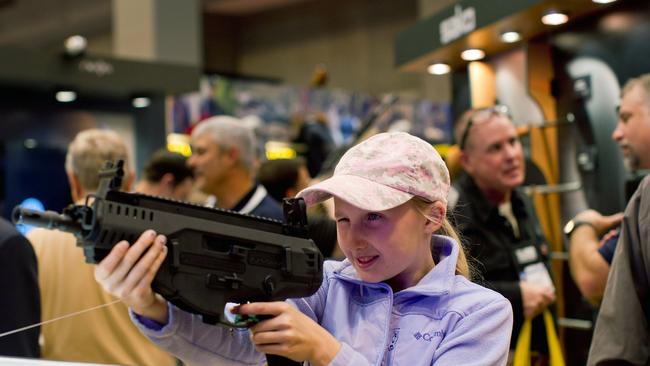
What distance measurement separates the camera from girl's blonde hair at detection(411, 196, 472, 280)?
1.61 m

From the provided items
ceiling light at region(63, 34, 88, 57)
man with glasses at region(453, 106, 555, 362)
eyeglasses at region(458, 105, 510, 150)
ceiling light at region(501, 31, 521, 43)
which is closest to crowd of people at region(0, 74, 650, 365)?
man with glasses at region(453, 106, 555, 362)

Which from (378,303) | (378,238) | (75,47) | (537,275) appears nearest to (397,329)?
(378,303)

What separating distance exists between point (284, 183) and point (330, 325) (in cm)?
263

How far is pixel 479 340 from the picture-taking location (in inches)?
59.3

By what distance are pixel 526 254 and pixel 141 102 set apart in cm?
611

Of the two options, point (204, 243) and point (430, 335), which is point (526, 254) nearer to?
point (430, 335)

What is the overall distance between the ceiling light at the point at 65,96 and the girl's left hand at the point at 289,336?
6839 millimetres

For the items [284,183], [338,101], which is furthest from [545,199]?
[338,101]

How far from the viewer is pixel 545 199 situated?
436 centimetres

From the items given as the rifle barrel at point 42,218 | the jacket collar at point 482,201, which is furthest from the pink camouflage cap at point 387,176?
the jacket collar at point 482,201

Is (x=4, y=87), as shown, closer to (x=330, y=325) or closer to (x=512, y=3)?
(x=512, y=3)

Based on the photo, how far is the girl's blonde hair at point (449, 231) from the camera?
5.27 feet

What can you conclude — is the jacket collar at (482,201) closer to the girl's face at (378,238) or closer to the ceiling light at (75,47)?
the girl's face at (378,238)

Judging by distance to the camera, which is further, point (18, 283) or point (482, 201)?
point (482, 201)
